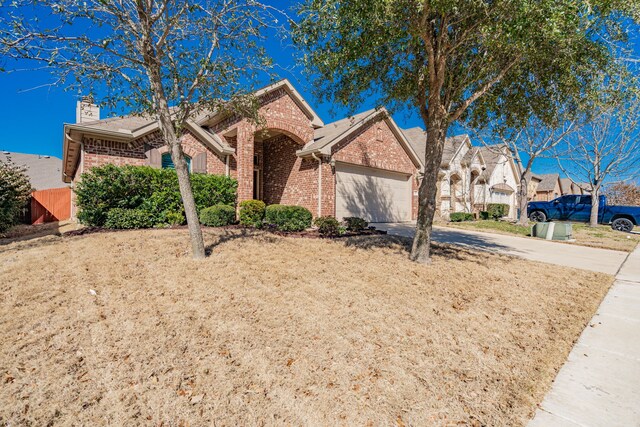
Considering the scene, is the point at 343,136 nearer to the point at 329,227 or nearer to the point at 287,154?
the point at 287,154

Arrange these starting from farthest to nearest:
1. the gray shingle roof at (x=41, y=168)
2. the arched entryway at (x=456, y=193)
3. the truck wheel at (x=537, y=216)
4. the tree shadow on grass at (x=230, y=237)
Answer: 1. the gray shingle roof at (x=41, y=168)
2. the arched entryway at (x=456, y=193)
3. the truck wheel at (x=537, y=216)
4. the tree shadow on grass at (x=230, y=237)

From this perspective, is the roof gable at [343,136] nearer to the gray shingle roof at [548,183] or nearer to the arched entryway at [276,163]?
the arched entryway at [276,163]

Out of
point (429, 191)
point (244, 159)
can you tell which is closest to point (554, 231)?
point (429, 191)

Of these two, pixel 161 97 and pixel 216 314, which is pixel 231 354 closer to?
pixel 216 314

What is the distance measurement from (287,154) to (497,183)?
22.4 m

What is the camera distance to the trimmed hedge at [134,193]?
8.92 meters

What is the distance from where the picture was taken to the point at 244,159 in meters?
11.9

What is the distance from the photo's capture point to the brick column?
11898mm

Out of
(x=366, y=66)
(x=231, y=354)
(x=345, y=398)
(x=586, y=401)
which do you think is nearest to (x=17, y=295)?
(x=231, y=354)

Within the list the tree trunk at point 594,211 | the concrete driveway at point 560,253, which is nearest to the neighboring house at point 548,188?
the tree trunk at point 594,211

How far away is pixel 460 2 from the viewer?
4.90 m

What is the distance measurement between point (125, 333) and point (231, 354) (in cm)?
124

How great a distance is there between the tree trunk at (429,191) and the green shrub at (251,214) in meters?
5.94

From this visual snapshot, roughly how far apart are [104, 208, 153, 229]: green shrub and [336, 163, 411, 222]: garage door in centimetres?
760
